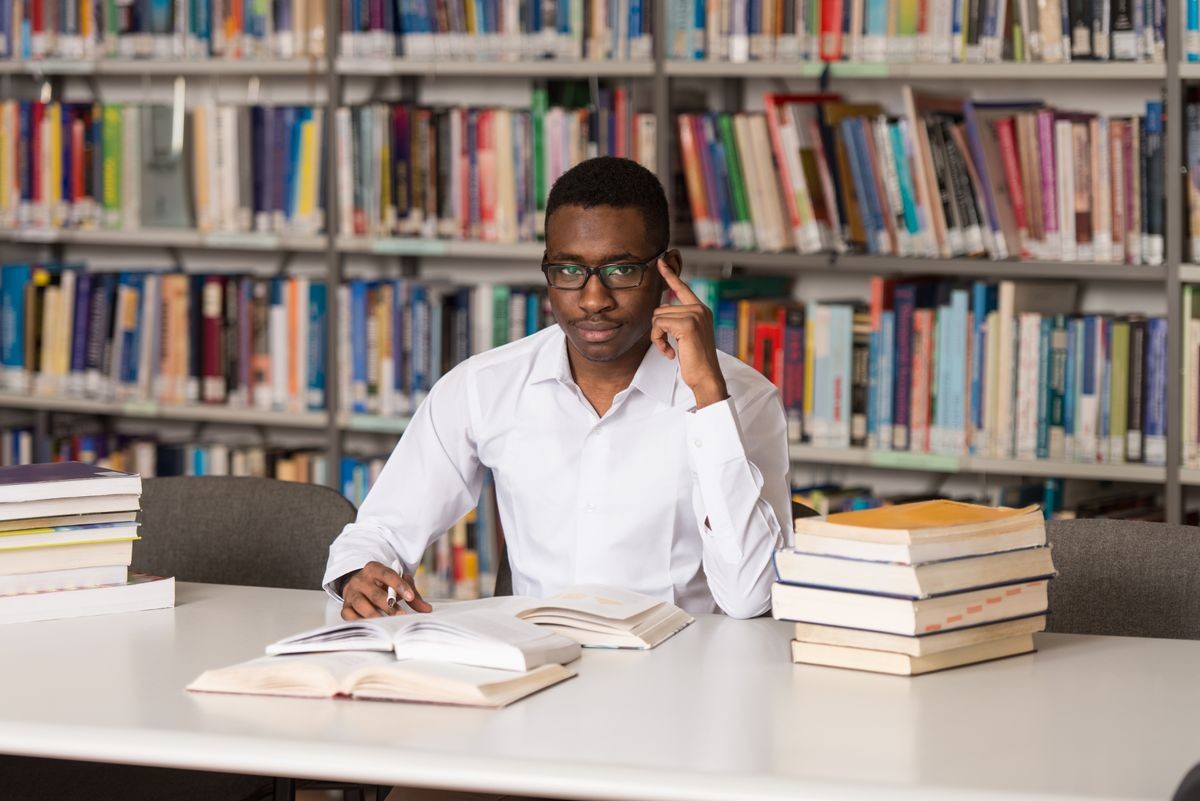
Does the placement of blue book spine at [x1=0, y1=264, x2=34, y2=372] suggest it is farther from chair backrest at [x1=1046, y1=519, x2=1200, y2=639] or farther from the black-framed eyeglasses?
chair backrest at [x1=1046, y1=519, x2=1200, y2=639]

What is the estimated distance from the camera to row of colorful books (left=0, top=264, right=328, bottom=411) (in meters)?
3.77

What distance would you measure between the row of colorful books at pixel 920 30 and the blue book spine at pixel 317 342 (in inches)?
40.8

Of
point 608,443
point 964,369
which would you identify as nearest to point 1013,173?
point 964,369

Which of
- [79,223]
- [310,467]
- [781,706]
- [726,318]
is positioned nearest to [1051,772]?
[781,706]

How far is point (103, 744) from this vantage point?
1395mm

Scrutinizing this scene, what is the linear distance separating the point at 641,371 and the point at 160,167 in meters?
2.12

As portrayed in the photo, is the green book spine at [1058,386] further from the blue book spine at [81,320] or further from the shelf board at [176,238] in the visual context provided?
the blue book spine at [81,320]

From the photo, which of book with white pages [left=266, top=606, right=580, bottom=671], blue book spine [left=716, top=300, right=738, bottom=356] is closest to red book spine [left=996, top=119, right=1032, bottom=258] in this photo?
blue book spine [left=716, top=300, right=738, bottom=356]

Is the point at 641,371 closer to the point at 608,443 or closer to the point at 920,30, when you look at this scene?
the point at 608,443

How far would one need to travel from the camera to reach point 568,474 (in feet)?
7.11

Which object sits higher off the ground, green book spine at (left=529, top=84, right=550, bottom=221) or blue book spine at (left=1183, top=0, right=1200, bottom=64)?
blue book spine at (left=1183, top=0, right=1200, bottom=64)

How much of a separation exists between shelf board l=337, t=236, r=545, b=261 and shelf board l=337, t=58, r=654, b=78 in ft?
1.24

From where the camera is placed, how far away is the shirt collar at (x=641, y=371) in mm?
2164

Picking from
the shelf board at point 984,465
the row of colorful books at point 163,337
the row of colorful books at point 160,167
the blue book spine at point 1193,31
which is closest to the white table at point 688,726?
the shelf board at point 984,465
